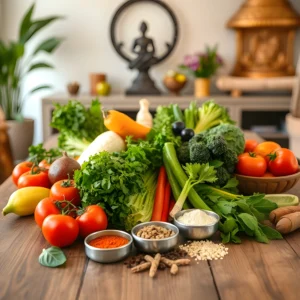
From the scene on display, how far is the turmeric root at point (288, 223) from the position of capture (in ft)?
4.25

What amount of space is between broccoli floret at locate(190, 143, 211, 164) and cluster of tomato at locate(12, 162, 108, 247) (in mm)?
392

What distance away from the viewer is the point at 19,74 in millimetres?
4391

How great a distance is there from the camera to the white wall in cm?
453

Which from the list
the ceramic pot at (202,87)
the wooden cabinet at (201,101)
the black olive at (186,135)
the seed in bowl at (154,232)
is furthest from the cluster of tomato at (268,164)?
the ceramic pot at (202,87)

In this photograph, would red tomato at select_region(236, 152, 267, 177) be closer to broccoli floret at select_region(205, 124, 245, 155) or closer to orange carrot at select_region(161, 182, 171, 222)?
broccoli floret at select_region(205, 124, 245, 155)

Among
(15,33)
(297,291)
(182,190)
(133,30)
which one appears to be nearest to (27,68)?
(15,33)

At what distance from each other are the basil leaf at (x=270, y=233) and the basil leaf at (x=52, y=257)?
0.58 m

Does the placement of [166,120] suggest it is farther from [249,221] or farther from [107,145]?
[249,221]

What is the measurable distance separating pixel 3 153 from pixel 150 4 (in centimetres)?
245

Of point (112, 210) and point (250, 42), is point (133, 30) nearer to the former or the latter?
point (250, 42)

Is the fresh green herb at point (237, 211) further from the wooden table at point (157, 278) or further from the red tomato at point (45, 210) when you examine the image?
the red tomato at point (45, 210)

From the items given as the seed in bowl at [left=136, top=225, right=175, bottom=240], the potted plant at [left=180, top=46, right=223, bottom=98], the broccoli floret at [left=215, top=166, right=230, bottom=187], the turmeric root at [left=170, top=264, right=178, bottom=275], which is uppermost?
the potted plant at [left=180, top=46, right=223, bottom=98]

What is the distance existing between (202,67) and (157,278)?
3475 mm

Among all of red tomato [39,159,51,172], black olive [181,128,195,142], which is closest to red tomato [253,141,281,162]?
black olive [181,128,195,142]
